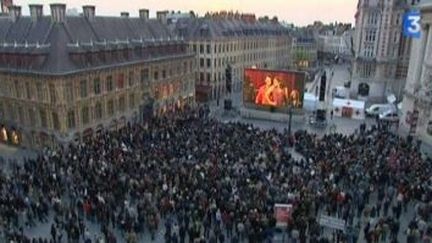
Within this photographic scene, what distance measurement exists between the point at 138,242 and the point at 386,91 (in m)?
52.6

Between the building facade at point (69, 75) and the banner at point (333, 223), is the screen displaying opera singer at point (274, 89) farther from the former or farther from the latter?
the banner at point (333, 223)

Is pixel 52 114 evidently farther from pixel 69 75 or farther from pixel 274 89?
pixel 274 89

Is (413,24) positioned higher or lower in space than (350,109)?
higher

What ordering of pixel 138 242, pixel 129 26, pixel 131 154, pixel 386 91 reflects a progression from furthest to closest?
pixel 386 91
pixel 129 26
pixel 131 154
pixel 138 242

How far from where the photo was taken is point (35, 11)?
38781 millimetres

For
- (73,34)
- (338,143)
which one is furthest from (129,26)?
(338,143)

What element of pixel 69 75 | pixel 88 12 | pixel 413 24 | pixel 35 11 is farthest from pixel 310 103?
pixel 35 11

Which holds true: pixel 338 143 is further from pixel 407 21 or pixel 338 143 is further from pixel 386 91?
pixel 386 91

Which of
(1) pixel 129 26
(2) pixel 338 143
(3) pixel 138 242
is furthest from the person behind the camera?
(1) pixel 129 26

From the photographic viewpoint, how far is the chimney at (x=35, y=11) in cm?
3862

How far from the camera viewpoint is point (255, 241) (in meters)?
20.5

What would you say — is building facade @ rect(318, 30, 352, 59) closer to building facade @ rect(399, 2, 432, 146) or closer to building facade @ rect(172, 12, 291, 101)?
building facade @ rect(172, 12, 291, 101)

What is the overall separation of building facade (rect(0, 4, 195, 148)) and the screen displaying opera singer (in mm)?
11462

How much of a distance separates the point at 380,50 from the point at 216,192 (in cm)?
4730
